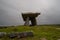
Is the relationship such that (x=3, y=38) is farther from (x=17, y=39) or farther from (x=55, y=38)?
(x=55, y=38)

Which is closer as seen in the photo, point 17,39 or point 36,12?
point 17,39

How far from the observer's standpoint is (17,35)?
432 cm

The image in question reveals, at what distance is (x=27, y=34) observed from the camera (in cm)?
442

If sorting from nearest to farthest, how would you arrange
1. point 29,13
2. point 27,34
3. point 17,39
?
1. point 17,39
2. point 27,34
3. point 29,13

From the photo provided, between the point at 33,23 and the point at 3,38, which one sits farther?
the point at 33,23

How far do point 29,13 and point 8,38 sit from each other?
504 cm

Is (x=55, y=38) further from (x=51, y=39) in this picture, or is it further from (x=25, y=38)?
(x=25, y=38)

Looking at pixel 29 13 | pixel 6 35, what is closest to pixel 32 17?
pixel 29 13

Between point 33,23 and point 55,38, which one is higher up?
point 55,38

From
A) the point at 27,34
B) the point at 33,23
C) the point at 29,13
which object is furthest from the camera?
the point at 33,23

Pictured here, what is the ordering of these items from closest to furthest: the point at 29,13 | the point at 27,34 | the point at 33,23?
the point at 27,34, the point at 29,13, the point at 33,23

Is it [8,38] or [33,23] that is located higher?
[8,38]

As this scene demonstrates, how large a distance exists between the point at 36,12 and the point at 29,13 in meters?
0.42

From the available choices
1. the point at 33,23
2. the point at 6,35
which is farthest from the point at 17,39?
the point at 33,23
